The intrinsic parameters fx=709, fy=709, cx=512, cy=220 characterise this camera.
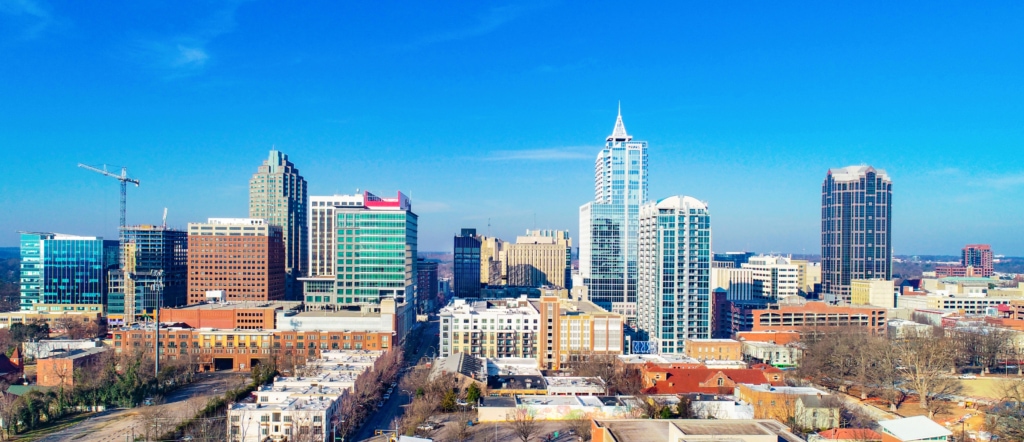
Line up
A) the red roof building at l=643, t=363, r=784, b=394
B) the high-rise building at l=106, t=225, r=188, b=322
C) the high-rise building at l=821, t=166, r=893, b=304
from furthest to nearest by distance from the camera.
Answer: the high-rise building at l=821, t=166, r=893, b=304 < the high-rise building at l=106, t=225, r=188, b=322 < the red roof building at l=643, t=363, r=784, b=394

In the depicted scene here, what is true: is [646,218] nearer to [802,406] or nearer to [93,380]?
[802,406]

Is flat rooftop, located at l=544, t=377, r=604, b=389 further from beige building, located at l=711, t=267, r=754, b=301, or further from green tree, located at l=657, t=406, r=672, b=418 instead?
beige building, located at l=711, t=267, r=754, b=301

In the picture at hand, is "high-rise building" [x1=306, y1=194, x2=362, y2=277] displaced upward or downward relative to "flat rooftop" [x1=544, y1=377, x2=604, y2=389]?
upward

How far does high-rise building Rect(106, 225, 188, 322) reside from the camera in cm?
8231

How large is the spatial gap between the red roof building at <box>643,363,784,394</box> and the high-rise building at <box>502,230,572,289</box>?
236ft

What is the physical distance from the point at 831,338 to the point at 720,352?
367 inches

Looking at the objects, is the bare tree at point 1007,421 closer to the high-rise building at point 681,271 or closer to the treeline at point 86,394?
the high-rise building at point 681,271

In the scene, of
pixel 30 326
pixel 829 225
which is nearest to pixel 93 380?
pixel 30 326

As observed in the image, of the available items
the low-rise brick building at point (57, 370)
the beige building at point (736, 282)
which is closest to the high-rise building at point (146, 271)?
the low-rise brick building at point (57, 370)

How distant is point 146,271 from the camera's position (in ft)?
290

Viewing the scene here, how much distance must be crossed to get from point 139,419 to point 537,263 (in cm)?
8392

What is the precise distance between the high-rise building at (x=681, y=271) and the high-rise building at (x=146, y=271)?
57396mm

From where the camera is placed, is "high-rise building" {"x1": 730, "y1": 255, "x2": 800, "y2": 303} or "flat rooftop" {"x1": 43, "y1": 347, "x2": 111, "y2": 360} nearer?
"flat rooftop" {"x1": 43, "y1": 347, "x2": 111, "y2": 360}

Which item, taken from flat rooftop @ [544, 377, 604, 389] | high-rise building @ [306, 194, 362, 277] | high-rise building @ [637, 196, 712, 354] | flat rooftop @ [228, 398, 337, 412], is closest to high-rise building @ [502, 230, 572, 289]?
high-rise building @ [306, 194, 362, 277]
